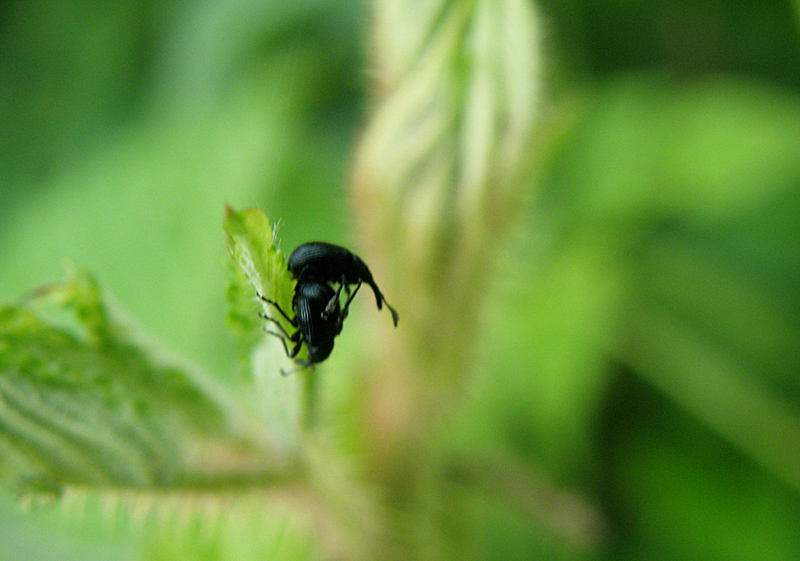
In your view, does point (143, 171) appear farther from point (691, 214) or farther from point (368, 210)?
point (691, 214)

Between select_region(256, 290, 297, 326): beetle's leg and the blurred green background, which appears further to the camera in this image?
the blurred green background

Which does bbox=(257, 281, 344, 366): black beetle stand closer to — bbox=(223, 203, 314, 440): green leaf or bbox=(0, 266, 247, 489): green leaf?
bbox=(223, 203, 314, 440): green leaf

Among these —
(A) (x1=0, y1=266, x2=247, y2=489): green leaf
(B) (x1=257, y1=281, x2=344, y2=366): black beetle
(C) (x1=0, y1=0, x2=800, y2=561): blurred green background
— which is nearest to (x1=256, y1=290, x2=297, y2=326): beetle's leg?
(B) (x1=257, y1=281, x2=344, y2=366): black beetle

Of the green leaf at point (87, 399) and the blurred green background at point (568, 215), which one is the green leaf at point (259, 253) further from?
the blurred green background at point (568, 215)

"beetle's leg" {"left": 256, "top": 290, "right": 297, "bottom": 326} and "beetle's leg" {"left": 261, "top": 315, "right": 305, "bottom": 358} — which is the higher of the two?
"beetle's leg" {"left": 256, "top": 290, "right": 297, "bottom": 326}

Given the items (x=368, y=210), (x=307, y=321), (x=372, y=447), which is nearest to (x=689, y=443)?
(x=372, y=447)

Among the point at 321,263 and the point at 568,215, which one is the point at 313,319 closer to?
the point at 321,263

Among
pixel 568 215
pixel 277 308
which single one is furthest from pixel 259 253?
pixel 568 215
